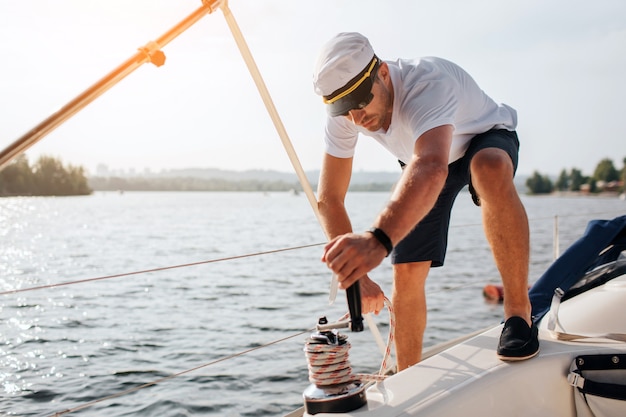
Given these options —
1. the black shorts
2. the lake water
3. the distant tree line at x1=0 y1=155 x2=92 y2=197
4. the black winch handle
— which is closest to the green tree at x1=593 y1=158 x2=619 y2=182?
the lake water

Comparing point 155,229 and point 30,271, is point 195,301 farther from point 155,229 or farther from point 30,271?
point 155,229

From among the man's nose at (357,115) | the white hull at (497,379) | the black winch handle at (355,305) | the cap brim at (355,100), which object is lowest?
the white hull at (497,379)

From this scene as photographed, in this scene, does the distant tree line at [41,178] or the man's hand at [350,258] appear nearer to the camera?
the man's hand at [350,258]

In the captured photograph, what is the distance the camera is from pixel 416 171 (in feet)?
4.45

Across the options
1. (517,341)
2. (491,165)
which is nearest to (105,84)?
(491,165)

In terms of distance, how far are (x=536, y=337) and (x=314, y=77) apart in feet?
2.99

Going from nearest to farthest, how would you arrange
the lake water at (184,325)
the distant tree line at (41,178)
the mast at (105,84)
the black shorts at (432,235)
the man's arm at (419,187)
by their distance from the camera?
the man's arm at (419,187), the mast at (105,84), the black shorts at (432,235), the lake water at (184,325), the distant tree line at (41,178)

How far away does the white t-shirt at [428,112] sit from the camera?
1.59 m

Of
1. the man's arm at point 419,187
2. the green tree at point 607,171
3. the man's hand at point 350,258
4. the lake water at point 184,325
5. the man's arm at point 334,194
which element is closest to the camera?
the man's hand at point 350,258

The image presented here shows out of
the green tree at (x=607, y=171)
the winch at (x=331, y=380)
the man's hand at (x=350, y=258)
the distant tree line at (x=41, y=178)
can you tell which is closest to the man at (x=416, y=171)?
the man's hand at (x=350, y=258)

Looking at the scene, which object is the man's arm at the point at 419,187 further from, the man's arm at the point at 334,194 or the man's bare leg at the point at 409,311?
the man's bare leg at the point at 409,311

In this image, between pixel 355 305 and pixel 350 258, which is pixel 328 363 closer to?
pixel 355 305

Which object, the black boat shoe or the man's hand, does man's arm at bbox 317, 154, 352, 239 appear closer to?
the black boat shoe

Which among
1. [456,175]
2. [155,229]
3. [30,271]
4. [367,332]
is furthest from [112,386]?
[155,229]
